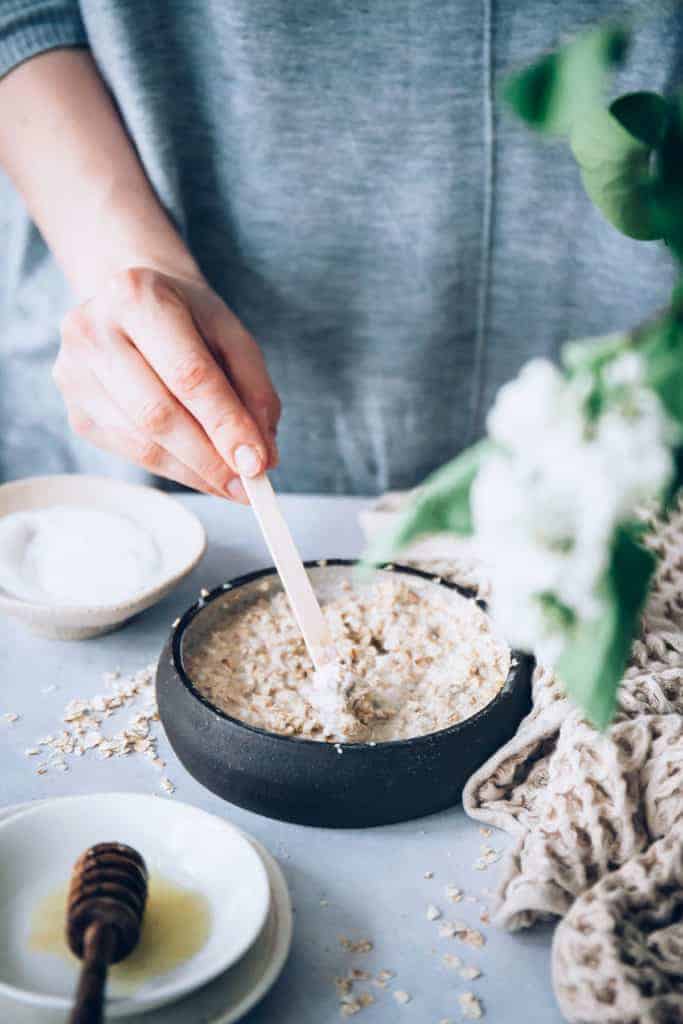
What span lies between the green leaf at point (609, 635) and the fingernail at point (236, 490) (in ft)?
1.46

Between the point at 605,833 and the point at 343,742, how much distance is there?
16 cm

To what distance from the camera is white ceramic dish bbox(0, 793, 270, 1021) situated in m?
0.50

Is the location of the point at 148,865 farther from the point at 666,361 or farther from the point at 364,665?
the point at 666,361

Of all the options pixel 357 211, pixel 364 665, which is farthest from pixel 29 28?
pixel 364 665

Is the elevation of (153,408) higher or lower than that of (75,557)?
higher

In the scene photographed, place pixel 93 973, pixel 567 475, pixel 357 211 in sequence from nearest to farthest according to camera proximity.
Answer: pixel 567 475 → pixel 93 973 → pixel 357 211

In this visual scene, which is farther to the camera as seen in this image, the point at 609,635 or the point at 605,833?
the point at 605,833

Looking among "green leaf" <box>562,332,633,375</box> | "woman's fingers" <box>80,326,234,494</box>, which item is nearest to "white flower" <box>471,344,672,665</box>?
"green leaf" <box>562,332,633,375</box>

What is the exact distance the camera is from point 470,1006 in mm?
A: 534

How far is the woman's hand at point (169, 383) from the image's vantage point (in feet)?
2.53

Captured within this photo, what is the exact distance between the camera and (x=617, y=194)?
0.51 meters

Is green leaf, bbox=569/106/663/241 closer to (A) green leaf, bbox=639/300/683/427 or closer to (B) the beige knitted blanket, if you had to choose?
(A) green leaf, bbox=639/300/683/427

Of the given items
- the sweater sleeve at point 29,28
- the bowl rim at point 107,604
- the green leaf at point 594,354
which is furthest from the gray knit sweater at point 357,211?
the green leaf at point 594,354

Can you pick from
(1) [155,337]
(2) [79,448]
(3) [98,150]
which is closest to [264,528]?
(1) [155,337]
